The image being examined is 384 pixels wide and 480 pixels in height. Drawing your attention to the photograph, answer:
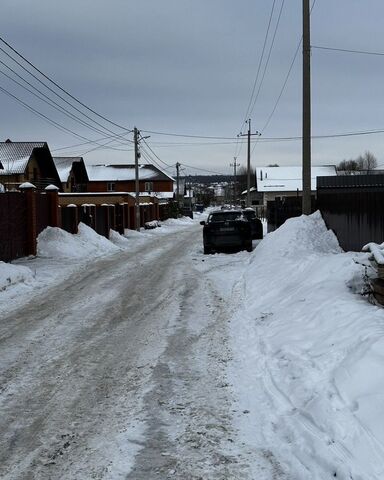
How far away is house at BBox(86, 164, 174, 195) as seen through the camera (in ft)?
272

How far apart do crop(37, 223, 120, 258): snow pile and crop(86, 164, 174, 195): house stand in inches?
2370

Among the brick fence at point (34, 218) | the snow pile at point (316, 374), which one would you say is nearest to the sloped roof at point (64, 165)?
the brick fence at point (34, 218)

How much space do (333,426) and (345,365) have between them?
0.95 meters

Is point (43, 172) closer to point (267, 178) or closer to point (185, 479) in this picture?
point (267, 178)

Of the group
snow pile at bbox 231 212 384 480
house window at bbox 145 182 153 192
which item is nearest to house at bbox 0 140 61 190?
snow pile at bbox 231 212 384 480

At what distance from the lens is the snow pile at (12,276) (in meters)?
11.6

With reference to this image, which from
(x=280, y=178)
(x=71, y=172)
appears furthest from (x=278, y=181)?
(x=71, y=172)

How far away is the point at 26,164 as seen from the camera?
3803 cm

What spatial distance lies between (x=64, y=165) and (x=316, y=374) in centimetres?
4939

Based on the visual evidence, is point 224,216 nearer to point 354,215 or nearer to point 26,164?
point 354,215

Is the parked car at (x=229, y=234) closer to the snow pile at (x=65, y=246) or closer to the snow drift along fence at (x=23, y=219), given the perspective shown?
the snow pile at (x=65, y=246)

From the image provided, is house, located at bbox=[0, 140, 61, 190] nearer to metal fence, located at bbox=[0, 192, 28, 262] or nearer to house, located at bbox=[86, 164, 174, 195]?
metal fence, located at bbox=[0, 192, 28, 262]

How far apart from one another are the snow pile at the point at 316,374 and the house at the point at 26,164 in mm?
29866

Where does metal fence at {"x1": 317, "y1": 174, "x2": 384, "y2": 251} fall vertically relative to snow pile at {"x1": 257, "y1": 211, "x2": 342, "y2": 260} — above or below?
above
